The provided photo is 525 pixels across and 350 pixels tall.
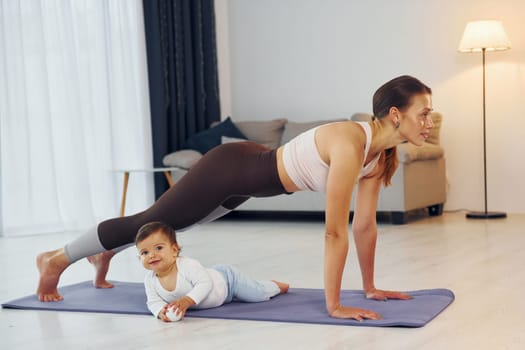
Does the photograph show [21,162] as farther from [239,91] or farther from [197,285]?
[197,285]

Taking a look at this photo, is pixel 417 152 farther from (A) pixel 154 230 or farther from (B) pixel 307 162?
(A) pixel 154 230

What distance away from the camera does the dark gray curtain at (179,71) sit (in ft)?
21.7

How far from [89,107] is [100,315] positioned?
137 inches

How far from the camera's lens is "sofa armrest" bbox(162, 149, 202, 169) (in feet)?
20.5

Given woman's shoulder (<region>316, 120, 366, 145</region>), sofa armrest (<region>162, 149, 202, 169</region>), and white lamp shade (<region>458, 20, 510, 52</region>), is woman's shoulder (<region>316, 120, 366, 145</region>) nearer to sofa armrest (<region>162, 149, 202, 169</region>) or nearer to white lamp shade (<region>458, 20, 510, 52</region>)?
white lamp shade (<region>458, 20, 510, 52</region>)

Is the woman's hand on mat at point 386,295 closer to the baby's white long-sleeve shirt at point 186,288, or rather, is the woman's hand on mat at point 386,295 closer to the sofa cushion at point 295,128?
the baby's white long-sleeve shirt at point 186,288

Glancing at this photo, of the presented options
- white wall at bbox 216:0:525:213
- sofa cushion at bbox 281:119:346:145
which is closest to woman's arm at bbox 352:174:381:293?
sofa cushion at bbox 281:119:346:145

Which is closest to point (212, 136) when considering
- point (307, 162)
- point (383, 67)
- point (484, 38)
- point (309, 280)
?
point (383, 67)

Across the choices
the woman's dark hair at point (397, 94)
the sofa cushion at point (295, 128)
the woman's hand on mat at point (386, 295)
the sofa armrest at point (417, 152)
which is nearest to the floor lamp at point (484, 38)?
the sofa armrest at point (417, 152)

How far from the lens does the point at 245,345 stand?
241 centimetres

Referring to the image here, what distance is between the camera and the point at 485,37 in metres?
5.82

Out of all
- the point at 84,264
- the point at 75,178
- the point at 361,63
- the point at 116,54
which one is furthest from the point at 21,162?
the point at 361,63

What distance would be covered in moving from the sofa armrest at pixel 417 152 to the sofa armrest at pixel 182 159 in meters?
1.56

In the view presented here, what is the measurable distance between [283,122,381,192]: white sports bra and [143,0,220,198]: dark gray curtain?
3938 millimetres
